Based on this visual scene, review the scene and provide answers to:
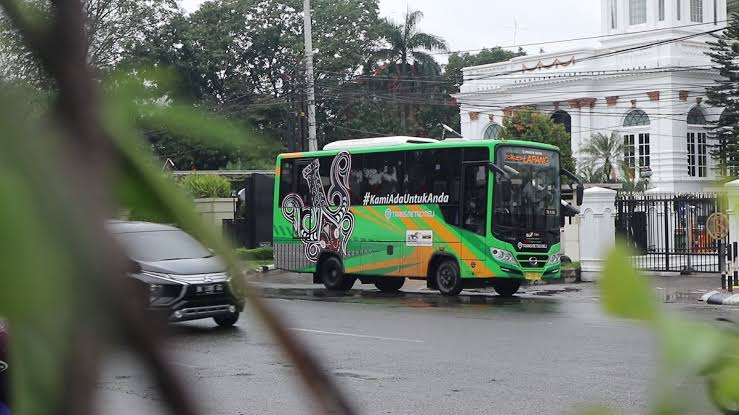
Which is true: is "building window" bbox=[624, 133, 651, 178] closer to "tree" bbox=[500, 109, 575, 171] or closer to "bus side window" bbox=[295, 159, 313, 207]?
"tree" bbox=[500, 109, 575, 171]

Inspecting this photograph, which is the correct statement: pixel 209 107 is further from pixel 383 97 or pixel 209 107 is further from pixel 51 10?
pixel 383 97

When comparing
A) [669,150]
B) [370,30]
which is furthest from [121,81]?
[669,150]

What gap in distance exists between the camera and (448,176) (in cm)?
1524

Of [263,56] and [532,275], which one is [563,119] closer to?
[532,275]

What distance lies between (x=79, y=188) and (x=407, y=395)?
21.8 feet

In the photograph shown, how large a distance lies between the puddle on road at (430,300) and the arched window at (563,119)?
27.3m

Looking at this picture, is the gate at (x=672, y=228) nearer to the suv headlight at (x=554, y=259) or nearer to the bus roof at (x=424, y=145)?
the suv headlight at (x=554, y=259)

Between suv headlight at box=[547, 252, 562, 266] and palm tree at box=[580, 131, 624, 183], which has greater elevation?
palm tree at box=[580, 131, 624, 183]

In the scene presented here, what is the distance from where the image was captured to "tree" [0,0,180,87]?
1.13ft

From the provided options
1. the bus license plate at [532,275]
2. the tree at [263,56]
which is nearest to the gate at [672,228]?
the bus license plate at [532,275]

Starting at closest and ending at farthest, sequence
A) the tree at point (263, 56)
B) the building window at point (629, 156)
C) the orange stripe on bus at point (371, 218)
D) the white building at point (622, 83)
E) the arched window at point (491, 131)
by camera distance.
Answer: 1. the tree at point (263, 56)
2. the orange stripe on bus at point (371, 218)
3. the building window at point (629, 156)
4. the white building at point (622, 83)
5. the arched window at point (491, 131)

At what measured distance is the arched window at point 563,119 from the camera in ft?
139

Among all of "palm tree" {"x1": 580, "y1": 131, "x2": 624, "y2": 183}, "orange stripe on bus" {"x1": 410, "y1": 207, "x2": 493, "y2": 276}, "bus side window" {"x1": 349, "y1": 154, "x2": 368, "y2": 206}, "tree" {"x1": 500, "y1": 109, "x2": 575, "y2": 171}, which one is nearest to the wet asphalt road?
"orange stripe on bus" {"x1": 410, "y1": 207, "x2": 493, "y2": 276}

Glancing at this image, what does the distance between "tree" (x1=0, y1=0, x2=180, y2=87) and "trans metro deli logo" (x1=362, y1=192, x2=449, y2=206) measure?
48.4ft
